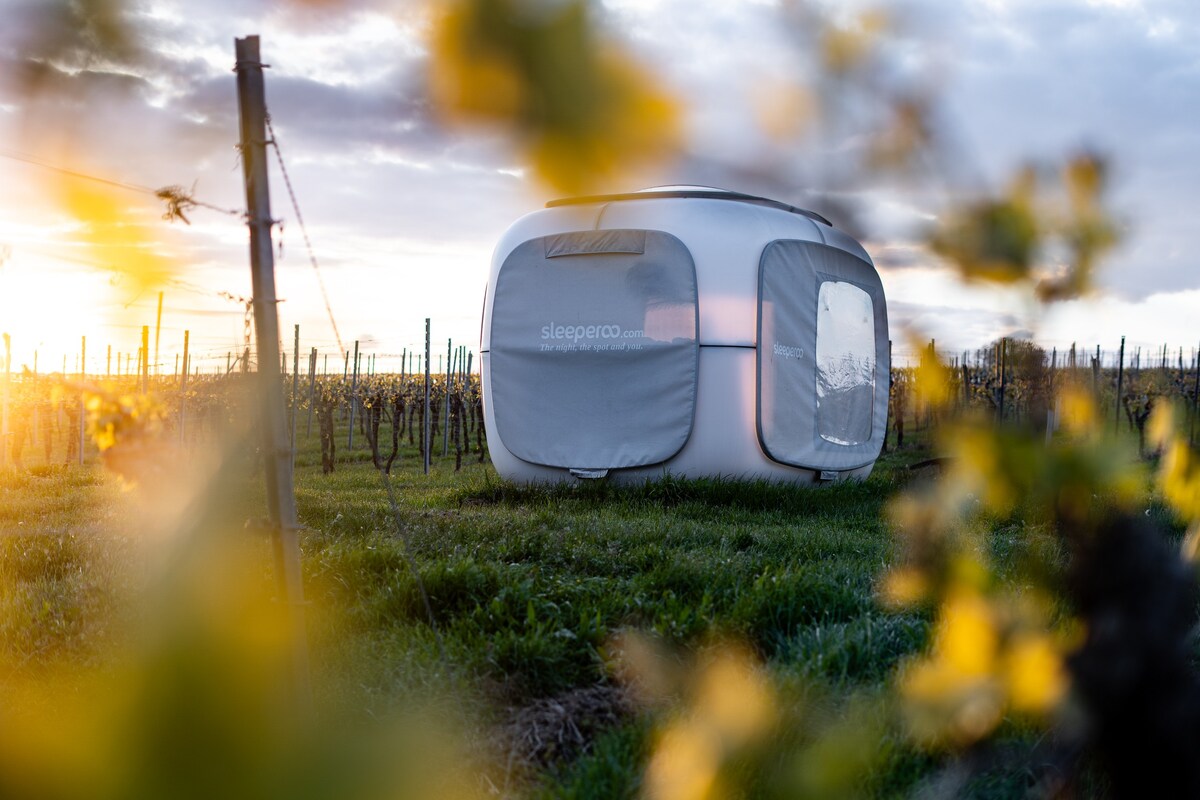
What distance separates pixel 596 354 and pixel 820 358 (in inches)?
87.3

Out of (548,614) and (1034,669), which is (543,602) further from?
(1034,669)

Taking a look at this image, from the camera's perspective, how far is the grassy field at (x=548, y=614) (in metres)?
3.06

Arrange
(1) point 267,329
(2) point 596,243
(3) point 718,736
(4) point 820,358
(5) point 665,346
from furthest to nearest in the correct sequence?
(4) point 820,358 → (2) point 596,243 → (5) point 665,346 → (1) point 267,329 → (3) point 718,736

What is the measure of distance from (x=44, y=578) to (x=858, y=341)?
754 cm

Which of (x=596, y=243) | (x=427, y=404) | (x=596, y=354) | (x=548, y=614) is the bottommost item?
(x=548, y=614)

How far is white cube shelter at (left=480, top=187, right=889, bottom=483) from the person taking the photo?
8.32 metres

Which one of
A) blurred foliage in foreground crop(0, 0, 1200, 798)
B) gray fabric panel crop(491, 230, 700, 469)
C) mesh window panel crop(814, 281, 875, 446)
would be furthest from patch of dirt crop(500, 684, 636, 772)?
mesh window panel crop(814, 281, 875, 446)

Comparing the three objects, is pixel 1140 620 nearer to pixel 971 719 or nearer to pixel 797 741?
pixel 971 719

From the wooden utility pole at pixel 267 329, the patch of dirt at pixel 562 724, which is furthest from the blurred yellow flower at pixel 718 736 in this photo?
the patch of dirt at pixel 562 724

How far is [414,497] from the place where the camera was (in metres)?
8.72

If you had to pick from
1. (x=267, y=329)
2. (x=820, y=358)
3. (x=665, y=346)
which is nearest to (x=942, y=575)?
(x=267, y=329)

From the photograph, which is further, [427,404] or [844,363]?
[427,404]

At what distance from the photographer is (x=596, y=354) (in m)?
8.59

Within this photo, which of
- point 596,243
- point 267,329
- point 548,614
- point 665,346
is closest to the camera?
point 267,329
